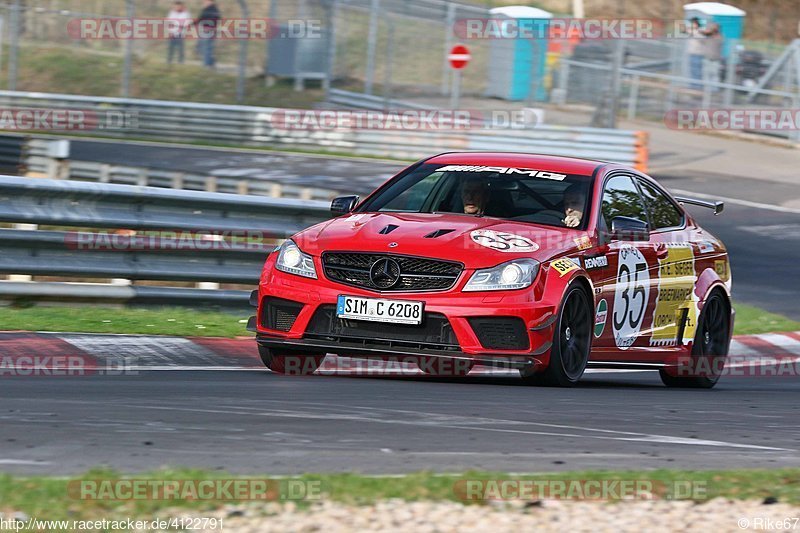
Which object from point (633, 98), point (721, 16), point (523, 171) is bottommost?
point (633, 98)

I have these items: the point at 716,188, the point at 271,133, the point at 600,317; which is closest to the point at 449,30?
the point at 271,133

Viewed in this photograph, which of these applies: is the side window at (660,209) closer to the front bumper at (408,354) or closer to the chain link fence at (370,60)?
the front bumper at (408,354)

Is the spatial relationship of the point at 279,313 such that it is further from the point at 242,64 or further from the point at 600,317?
the point at 242,64

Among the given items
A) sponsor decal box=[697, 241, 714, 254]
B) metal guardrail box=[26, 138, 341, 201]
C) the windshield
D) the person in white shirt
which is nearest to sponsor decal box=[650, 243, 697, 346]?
sponsor decal box=[697, 241, 714, 254]

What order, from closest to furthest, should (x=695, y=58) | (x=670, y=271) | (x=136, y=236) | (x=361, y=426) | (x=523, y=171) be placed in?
(x=361, y=426), (x=523, y=171), (x=670, y=271), (x=136, y=236), (x=695, y=58)

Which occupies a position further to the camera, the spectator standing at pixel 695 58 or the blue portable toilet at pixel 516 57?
the spectator standing at pixel 695 58

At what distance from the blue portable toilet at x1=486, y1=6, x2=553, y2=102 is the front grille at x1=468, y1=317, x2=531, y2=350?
788 inches

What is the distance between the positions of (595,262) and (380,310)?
4.78 ft

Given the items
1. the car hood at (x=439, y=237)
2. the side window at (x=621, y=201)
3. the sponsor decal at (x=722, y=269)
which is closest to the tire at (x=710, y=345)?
the sponsor decal at (x=722, y=269)

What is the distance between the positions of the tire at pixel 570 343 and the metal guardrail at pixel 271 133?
1743cm

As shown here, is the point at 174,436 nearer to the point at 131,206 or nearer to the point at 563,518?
the point at 563,518

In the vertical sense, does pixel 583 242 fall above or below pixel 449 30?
below

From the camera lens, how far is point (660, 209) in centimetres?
993

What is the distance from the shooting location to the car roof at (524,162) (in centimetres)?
915
